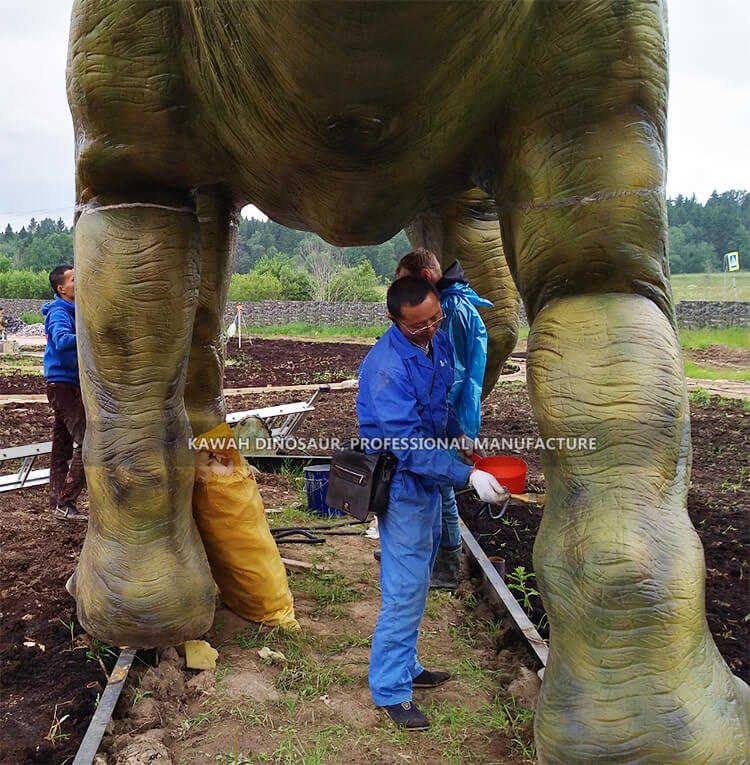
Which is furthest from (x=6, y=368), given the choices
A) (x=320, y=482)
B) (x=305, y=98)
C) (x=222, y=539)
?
(x=305, y=98)

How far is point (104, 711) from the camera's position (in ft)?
6.58

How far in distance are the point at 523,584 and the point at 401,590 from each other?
3.84ft

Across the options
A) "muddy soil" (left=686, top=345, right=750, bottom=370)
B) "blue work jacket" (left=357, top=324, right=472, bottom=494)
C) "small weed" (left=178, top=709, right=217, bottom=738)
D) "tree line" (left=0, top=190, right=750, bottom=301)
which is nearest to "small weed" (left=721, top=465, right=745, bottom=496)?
"blue work jacket" (left=357, top=324, right=472, bottom=494)

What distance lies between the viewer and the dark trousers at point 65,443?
13.3ft

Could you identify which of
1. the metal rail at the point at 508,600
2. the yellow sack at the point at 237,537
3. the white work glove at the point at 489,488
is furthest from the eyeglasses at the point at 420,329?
the metal rail at the point at 508,600

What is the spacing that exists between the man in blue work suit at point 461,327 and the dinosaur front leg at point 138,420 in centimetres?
95

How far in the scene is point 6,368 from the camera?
12.1 meters

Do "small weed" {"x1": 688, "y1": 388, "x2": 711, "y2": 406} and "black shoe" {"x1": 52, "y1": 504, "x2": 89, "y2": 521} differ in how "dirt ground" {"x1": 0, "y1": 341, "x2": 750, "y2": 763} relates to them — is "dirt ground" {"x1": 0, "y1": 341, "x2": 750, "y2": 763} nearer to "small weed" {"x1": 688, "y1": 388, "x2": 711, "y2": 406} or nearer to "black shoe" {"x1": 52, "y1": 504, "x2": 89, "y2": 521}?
"black shoe" {"x1": 52, "y1": 504, "x2": 89, "y2": 521}

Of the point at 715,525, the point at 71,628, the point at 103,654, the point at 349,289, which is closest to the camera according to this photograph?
the point at 103,654

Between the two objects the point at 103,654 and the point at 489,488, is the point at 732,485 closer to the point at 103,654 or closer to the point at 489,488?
the point at 489,488

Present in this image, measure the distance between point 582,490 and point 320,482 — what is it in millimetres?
2770

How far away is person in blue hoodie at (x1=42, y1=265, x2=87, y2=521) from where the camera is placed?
4.03 m

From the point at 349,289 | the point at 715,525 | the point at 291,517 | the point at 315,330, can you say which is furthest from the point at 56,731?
the point at 349,289

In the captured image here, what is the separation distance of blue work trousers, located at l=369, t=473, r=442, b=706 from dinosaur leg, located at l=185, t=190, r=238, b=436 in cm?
104
